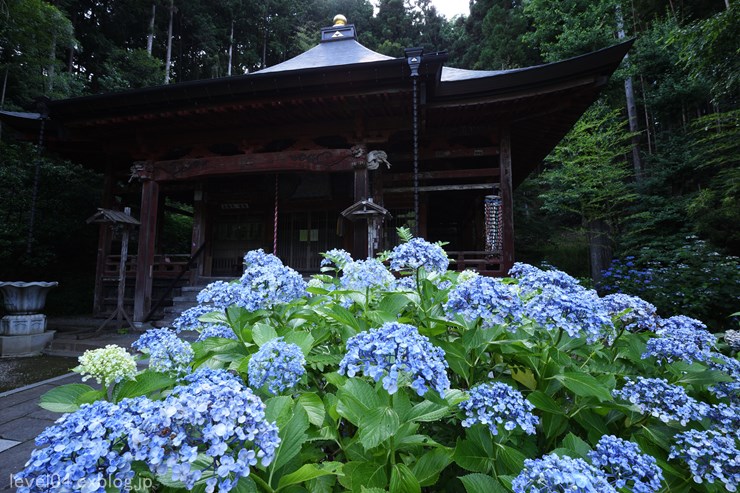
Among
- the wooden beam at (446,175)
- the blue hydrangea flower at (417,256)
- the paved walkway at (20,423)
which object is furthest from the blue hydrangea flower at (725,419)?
the wooden beam at (446,175)

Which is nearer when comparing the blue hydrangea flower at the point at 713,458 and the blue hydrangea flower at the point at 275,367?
the blue hydrangea flower at the point at 713,458

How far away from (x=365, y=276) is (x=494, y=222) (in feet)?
18.3

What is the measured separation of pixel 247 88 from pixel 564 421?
642cm

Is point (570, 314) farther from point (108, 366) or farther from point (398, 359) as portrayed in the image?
point (108, 366)

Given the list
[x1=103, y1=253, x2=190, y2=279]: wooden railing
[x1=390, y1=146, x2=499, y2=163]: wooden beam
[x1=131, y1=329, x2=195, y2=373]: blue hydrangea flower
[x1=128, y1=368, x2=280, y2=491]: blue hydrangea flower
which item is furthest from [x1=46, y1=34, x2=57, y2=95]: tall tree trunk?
[x1=128, y1=368, x2=280, y2=491]: blue hydrangea flower

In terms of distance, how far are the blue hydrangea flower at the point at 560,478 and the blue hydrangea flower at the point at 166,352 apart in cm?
116

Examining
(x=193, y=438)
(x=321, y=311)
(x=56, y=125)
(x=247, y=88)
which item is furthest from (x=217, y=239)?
(x=193, y=438)

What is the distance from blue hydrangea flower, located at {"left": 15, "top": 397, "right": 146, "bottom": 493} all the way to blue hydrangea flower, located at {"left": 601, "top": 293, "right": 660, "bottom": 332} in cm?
178

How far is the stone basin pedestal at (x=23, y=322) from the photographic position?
5.88m

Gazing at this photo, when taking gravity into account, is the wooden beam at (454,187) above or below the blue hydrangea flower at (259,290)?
above

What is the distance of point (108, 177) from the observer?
8.62 m

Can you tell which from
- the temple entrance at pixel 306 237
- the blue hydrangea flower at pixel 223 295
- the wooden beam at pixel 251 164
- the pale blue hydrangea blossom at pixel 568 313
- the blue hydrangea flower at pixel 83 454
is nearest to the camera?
the blue hydrangea flower at pixel 83 454

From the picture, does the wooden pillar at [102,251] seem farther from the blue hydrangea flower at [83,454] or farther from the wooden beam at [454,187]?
the blue hydrangea flower at [83,454]

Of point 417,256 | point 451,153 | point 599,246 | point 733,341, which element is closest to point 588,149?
point 599,246
